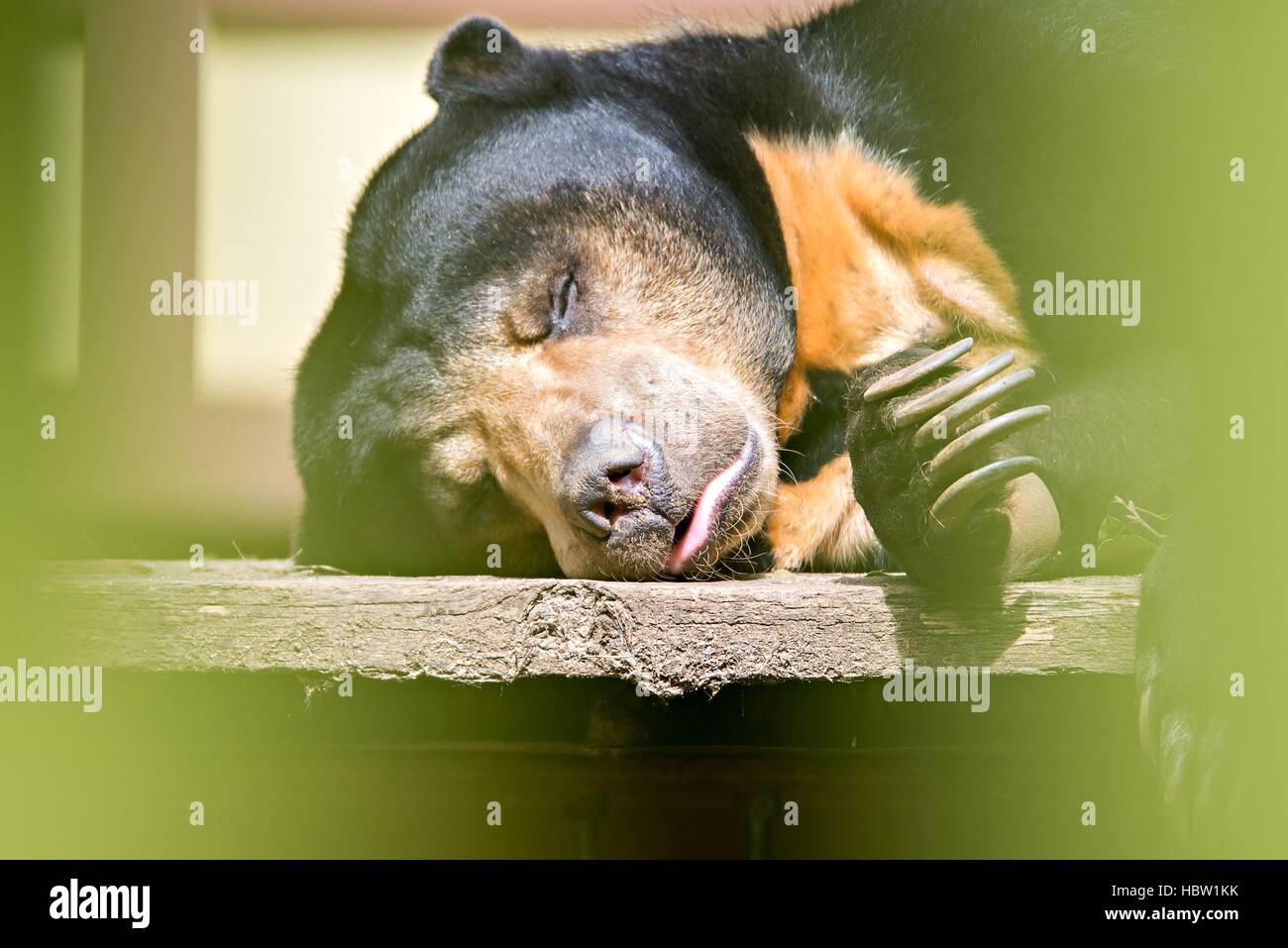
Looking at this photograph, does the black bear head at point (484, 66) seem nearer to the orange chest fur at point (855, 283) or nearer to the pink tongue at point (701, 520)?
the orange chest fur at point (855, 283)

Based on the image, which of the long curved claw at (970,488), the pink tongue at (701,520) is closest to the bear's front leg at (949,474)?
the long curved claw at (970,488)

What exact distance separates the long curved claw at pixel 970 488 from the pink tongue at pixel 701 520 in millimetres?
644

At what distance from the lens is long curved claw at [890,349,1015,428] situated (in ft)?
8.84

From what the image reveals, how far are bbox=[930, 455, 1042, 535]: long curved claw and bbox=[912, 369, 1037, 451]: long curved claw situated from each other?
12 centimetres

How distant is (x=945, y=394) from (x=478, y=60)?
6.14 ft

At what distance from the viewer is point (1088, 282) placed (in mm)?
3352

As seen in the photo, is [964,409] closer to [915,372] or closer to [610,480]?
[915,372]

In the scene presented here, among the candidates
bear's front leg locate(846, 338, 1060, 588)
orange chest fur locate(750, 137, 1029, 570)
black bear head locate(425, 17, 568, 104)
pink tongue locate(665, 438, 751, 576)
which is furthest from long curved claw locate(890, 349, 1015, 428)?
black bear head locate(425, 17, 568, 104)

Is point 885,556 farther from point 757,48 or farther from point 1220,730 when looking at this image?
point 757,48

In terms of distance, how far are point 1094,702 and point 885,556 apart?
0.69 meters

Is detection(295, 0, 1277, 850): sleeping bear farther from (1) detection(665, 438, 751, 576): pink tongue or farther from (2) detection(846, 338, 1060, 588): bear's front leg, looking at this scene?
(2) detection(846, 338, 1060, 588): bear's front leg

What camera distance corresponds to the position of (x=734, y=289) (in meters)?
3.49

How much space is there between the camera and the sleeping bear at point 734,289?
3.15 m

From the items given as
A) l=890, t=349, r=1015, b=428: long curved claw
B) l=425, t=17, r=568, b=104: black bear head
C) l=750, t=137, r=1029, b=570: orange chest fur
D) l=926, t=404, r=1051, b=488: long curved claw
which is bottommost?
l=926, t=404, r=1051, b=488: long curved claw
